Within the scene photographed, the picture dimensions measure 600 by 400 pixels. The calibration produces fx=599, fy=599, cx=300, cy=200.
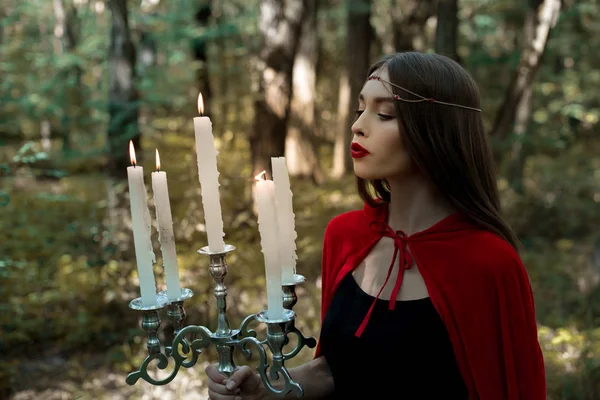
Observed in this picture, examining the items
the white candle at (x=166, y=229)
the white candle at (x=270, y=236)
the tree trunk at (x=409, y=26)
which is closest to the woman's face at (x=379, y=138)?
the white candle at (x=270, y=236)

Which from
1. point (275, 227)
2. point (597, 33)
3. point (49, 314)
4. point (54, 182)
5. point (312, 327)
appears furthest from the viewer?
point (597, 33)

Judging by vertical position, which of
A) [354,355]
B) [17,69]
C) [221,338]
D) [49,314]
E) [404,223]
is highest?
[17,69]

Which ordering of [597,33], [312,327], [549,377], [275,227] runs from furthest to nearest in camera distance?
1. [597,33]
2. [312,327]
3. [549,377]
4. [275,227]

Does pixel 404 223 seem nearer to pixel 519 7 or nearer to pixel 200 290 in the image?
pixel 200 290

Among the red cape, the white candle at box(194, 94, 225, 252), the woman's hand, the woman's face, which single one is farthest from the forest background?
the woman's hand

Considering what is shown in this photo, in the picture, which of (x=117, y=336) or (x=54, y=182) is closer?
(x=117, y=336)

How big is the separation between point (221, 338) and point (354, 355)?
59 cm

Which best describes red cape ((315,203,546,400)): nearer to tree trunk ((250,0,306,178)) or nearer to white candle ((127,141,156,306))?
white candle ((127,141,156,306))

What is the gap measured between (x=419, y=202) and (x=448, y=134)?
0.87 feet

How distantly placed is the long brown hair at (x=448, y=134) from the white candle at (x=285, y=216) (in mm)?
482

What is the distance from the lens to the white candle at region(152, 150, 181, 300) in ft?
4.68

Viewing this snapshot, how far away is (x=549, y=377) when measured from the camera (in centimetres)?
468

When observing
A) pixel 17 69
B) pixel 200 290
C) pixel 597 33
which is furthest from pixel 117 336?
pixel 597 33

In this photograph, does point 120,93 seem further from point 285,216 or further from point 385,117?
point 285,216
